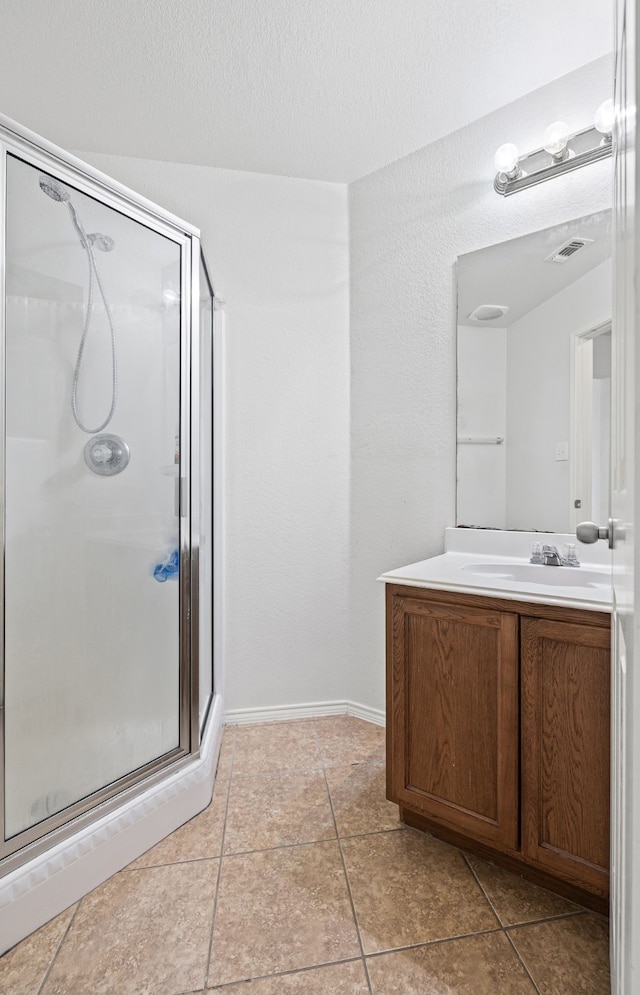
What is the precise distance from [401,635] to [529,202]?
163 cm

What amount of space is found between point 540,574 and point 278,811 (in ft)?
3.88

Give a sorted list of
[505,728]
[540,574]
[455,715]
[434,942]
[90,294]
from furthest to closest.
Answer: [540,574], [90,294], [455,715], [505,728], [434,942]

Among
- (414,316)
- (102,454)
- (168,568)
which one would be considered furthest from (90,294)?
(414,316)

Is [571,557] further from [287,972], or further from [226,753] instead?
[226,753]

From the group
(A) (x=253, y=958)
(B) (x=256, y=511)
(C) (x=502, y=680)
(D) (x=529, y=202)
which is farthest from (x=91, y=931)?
(D) (x=529, y=202)

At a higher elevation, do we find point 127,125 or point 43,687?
point 127,125

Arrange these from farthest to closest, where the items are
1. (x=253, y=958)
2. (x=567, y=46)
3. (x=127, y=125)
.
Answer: (x=127, y=125)
(x=567, y=46)
(x=253, y=958)

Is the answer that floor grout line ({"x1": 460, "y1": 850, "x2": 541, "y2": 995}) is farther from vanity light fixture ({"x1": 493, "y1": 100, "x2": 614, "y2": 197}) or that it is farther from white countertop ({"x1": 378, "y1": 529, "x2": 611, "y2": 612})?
vanity light fixture ({"x1": 493, "y1": 100, "x2": 614, "y2": 197})

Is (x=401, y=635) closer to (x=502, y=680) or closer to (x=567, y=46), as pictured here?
(x=502, y=680)

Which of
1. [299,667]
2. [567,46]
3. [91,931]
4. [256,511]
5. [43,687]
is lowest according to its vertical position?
[91,931]

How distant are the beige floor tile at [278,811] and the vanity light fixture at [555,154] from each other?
230 centimetres

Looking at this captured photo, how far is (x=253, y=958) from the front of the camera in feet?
3.76

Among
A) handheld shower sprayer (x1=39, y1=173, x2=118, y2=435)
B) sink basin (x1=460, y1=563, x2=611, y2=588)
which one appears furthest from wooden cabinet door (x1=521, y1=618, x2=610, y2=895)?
handheld shower sprayer (x1=39, y1=173, x2=118, y2=435)

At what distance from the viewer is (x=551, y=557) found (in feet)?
5.55
